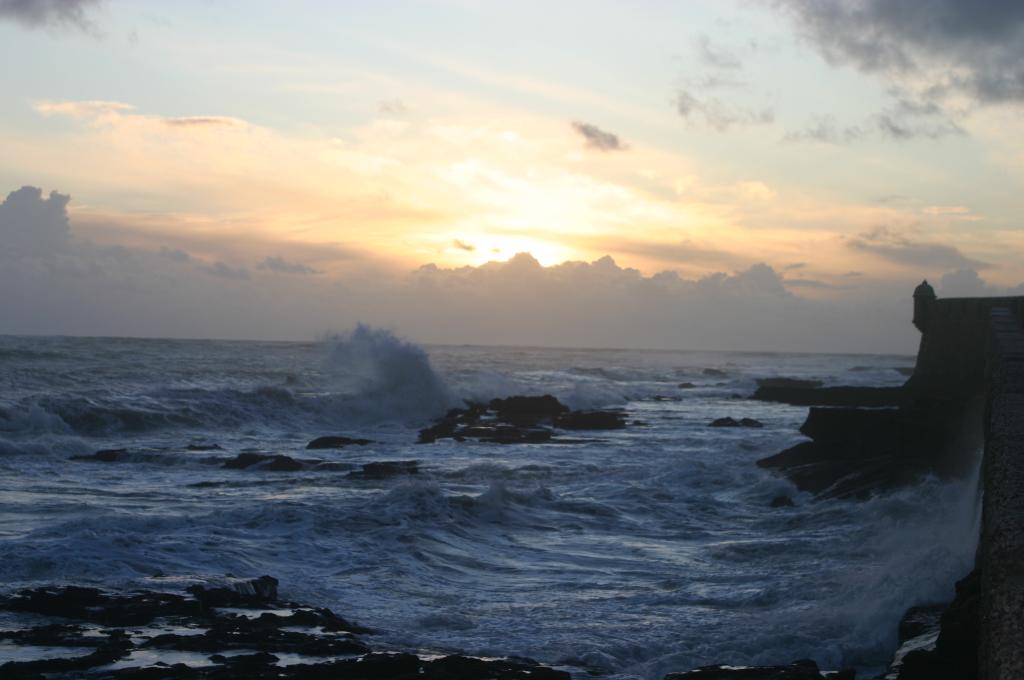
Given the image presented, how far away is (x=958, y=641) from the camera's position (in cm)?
551

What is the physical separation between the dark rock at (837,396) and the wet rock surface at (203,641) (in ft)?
63.1

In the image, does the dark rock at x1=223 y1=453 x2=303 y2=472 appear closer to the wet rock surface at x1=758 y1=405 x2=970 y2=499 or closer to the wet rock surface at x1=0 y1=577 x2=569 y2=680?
the wet rock surface at x1=758 y1=405 x2=970 y2=499

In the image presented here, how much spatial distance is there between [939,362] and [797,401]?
940 inches

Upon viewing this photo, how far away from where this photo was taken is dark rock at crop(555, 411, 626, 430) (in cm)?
3164

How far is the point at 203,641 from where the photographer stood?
7.64 m

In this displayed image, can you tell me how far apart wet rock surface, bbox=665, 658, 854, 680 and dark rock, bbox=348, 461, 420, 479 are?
12539 millimetres

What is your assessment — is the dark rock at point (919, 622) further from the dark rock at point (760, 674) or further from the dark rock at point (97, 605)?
the dark rock at point (97, 605)

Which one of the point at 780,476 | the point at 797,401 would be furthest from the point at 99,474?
the point at 797,401

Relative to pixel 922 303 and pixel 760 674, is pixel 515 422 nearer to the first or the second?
pixel 922 303

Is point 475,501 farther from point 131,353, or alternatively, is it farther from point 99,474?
point 131,353

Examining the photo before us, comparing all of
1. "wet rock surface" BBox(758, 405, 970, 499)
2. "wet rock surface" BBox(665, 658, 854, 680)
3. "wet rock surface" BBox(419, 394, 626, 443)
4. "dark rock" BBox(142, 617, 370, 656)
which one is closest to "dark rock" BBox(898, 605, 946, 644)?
"wet rock surface" BBox(665, 658, 854, 680)

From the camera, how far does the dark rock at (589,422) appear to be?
31.6 metres

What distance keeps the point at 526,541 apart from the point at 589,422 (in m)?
18.8

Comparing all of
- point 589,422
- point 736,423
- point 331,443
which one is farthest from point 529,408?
point 331,443
